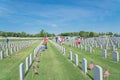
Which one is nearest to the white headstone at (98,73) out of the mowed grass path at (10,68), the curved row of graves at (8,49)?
the mowed grass path at (10,68)

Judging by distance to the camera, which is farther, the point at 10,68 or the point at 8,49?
the point at 8,49

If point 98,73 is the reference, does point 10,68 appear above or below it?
below

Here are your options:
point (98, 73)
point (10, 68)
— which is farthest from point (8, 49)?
point (98, 73)

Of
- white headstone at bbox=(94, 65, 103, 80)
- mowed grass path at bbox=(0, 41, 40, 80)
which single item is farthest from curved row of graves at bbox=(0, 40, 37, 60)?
white headstone at bbox=(94, 65, 103, 80)

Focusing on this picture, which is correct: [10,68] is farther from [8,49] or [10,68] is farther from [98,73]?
Result: [8,49]

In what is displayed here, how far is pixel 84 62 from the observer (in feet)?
47.6

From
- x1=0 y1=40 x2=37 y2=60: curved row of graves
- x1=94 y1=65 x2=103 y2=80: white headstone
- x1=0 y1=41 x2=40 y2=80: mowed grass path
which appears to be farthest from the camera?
x1=0 y1=40 x2=37 y2=60: curved row of graves

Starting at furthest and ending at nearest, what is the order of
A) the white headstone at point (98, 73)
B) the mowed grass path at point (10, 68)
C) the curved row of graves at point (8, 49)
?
→ the curved row of graves at point (8, 49), the mowed grass path at point (10, 68), the white headstone at point (98, 73)

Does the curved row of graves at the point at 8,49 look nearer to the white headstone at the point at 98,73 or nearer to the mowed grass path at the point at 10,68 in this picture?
the mowed grass path at the point at 10,68

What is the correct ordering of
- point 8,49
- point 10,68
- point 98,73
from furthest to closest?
point 8,49 → point 10,68 → point 98,73

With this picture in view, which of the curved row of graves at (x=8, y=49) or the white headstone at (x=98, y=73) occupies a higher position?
the white headstone at (x=98, y=73)

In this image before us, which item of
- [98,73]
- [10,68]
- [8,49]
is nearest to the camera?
[98,73]

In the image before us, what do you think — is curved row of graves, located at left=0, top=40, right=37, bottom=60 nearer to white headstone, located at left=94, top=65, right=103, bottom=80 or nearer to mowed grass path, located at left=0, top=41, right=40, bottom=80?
mowed grass path, located at left=0, top=41, right=40, bottom=80

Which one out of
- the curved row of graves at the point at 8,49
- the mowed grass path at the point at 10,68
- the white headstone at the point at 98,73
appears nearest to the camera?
the white headstone at the point at 98,73
